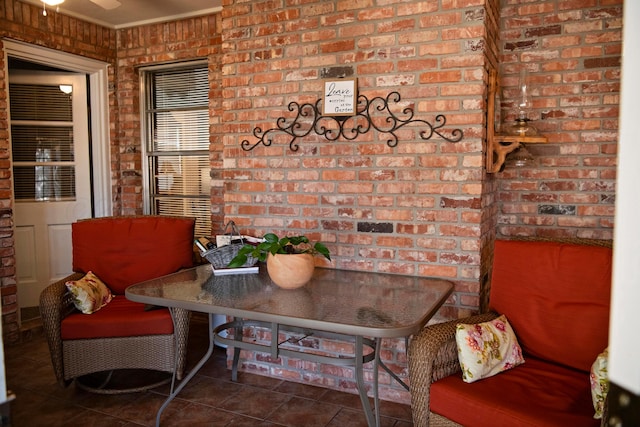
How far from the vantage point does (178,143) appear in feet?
14.6

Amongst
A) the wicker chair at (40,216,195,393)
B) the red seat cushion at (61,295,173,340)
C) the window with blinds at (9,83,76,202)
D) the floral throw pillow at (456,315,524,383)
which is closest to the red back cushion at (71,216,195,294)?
the wicker chair at (40,216,195,393)

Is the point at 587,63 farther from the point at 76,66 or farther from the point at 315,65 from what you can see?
the point at 76,66

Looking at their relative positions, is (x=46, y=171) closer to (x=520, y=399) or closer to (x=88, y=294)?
(x=88, y=294)

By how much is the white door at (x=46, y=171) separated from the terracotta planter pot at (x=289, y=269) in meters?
2.76

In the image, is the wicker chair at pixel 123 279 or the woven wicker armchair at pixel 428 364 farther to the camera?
the wicker chair at pixel 123 279

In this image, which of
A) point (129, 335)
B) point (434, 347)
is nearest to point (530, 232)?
point (434, 347)

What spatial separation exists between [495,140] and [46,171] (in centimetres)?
366

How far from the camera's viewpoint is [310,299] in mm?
2162

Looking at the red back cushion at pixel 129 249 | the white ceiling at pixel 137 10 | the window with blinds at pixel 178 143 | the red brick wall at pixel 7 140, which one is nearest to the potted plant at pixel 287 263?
the red back cushion at pixel 129 249

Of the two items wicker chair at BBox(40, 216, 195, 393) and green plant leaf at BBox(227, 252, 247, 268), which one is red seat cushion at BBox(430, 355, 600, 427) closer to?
green plant leaf at BBox(227, 252, 247, 268)

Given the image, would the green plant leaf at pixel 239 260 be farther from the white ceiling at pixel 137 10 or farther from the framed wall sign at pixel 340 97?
the white ceiling at pixel 137 10

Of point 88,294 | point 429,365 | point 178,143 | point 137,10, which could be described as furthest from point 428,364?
point 137,10

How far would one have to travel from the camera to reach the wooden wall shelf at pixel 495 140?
2590mm

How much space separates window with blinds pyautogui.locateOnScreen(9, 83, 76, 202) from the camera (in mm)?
4094
